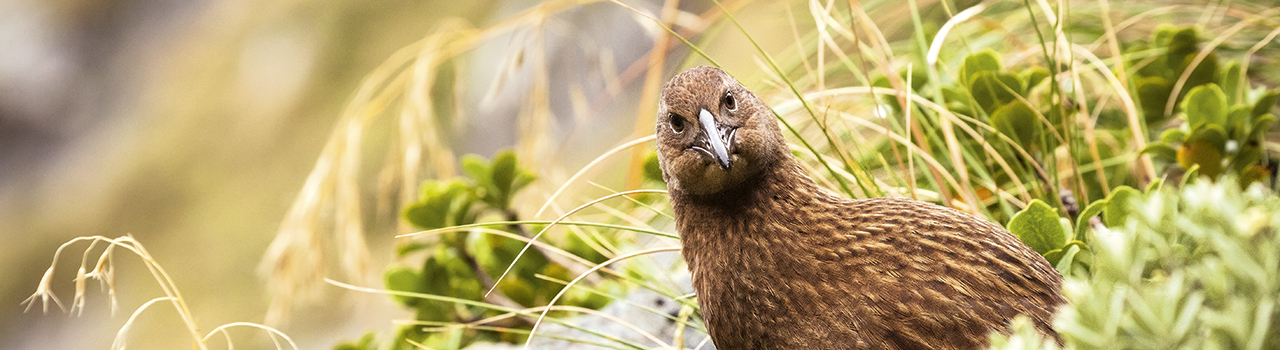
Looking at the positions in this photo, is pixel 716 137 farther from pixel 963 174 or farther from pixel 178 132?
pixel 178 132

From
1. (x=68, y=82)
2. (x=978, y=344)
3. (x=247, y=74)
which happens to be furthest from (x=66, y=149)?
(x=978, y=344)

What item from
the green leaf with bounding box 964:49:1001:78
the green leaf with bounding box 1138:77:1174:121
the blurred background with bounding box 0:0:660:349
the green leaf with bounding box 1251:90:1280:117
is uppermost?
the green leaf with bounding box 1138:77:1174:121

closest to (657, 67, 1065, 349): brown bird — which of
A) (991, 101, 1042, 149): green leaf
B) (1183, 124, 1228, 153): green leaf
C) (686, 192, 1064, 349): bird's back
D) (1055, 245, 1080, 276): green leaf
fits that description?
(686, 192, 1064, 349): bird's back

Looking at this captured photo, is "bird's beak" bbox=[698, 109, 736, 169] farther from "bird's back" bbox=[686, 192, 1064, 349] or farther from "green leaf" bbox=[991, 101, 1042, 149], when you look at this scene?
"green leaf" bbox=[991, 101, 1042, 149]

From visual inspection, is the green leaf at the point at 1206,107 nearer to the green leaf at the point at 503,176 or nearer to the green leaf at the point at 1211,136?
the green leaf at the point at 1211,136

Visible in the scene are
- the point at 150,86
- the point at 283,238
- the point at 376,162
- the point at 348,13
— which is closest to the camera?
the point at 283,238

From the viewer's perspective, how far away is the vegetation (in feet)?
2.29

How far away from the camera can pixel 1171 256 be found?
0.71 metres

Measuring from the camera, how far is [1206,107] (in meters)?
1.47

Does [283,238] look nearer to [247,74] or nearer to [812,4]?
[812,4]

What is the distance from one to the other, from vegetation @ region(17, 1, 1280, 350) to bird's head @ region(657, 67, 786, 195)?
141 mm

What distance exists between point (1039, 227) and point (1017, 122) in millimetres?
425

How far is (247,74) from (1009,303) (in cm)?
661

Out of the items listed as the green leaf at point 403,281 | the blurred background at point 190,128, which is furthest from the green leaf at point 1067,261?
the blurred background at point 190,128
